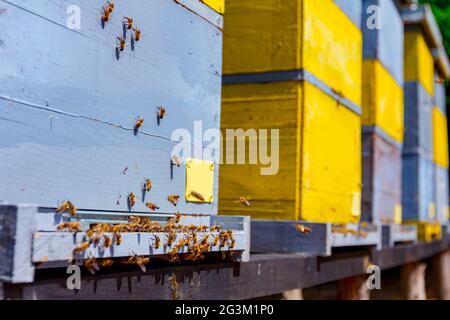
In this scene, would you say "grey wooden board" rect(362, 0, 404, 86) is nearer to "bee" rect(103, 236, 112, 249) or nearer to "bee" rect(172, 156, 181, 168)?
"bee" rect(172, 156, 181, 168)

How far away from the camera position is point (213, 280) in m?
3.87

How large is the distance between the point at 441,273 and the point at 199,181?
1078 cm

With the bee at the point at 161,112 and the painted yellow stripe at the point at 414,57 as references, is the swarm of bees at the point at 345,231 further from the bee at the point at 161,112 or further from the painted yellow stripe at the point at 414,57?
the painted yellow stripe at the point at 414,57

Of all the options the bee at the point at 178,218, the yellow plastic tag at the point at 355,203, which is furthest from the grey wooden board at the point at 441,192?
the bee at the point at 178,218

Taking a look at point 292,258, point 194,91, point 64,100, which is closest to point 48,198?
point 64,100

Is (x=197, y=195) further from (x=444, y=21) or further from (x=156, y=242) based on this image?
(x=444, y=21)

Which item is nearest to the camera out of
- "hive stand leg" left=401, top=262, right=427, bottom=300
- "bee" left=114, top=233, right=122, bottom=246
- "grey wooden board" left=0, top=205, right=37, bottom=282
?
"grey wooden board" left=0, top=205, right=37, bottom=282

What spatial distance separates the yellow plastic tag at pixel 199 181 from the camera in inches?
153

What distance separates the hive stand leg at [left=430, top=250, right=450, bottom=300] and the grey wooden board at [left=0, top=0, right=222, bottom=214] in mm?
10509

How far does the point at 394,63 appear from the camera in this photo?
30.2 feet

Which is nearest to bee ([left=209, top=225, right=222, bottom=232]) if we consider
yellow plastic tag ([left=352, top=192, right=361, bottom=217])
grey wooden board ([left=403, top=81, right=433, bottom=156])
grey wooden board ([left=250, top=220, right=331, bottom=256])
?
grey wooden board ([left=250, top=220, right=331, bottom=256])

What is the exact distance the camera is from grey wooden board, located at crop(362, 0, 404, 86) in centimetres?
805

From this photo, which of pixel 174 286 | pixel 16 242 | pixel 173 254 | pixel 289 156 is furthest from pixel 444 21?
pixel 16 242
